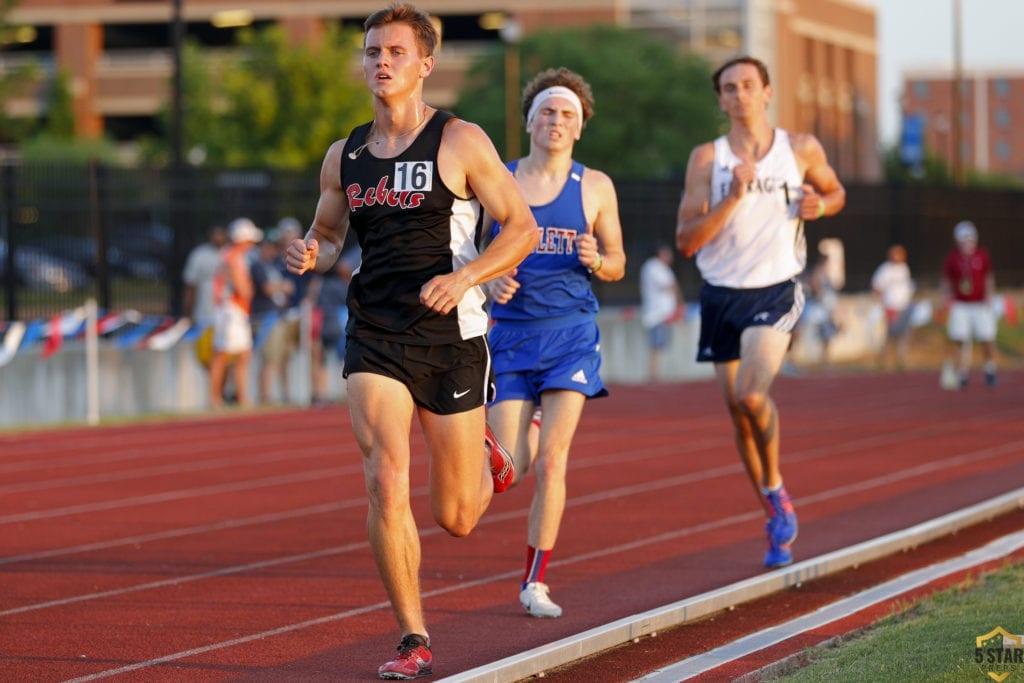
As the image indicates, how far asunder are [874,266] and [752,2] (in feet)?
149

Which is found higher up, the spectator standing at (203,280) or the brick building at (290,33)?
the brick building at (290,33)

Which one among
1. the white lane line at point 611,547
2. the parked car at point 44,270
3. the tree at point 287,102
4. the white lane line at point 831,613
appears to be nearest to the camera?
the white lane line at point 831,613

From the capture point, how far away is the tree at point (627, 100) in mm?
64500

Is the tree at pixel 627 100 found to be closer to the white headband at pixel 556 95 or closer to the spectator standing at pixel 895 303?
the spectator standing at pixel 895 303

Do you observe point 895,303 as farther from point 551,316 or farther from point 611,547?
point 551,316

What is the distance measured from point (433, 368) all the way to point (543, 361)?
1.60 metres

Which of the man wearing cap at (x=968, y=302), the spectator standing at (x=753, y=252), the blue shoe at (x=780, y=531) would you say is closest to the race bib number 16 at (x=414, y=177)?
the spectator standing at (x=753, y=252)

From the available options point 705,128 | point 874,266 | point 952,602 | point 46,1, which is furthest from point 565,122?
point 46,1

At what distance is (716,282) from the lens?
9.59m

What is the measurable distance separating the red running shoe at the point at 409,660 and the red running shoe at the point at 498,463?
729 mm

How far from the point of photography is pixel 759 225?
31.3 ft

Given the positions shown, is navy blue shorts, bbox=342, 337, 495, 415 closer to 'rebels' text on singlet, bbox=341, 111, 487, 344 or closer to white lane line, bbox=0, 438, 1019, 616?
'rebels' text on singlet, bbox=341, 111, 487, 344

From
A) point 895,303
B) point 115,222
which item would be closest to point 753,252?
point 115,222

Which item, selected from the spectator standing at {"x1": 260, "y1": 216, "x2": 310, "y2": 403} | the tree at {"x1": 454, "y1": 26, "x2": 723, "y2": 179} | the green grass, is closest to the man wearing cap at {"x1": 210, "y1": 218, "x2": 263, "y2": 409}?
the spectator standing at {"x1": 260, "y1": 216, "x2": 310, "y2": 403}
